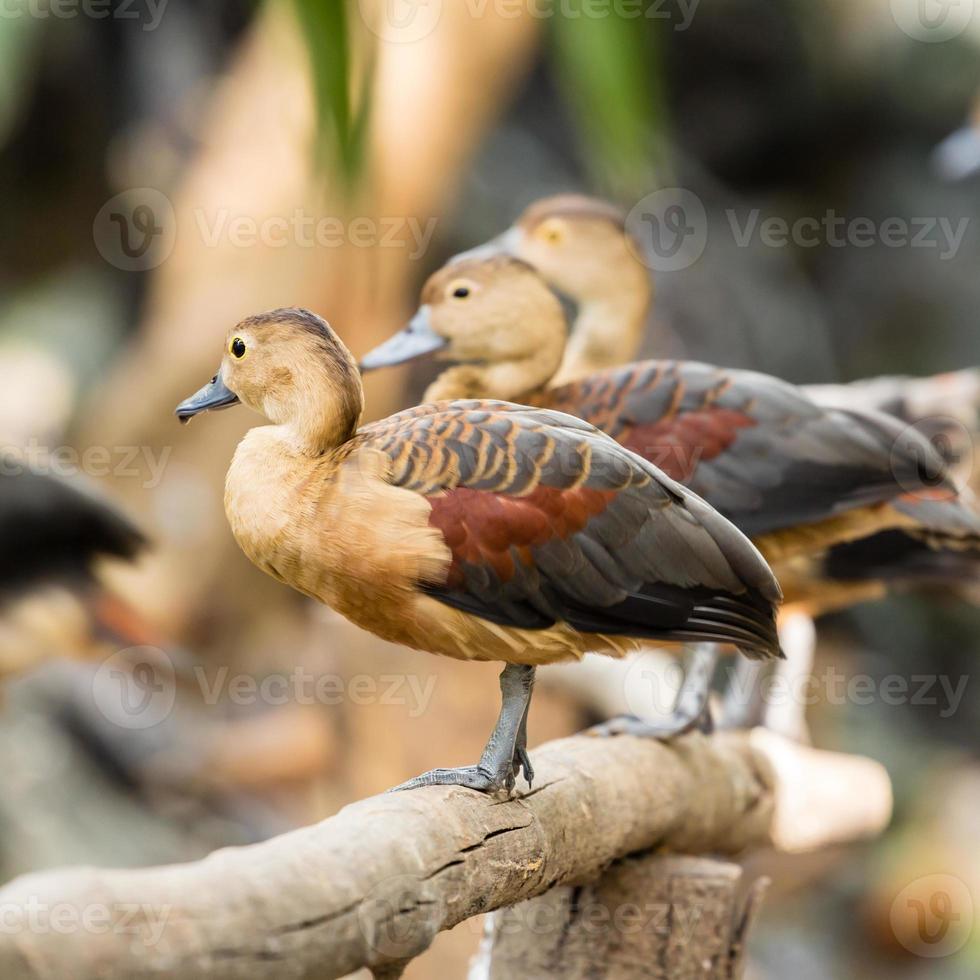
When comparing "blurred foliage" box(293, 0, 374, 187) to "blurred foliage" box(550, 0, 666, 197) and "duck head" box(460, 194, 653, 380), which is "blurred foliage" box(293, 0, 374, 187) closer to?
"blurred foliage" box(550, 0, 666, 197)

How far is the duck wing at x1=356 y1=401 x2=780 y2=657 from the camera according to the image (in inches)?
58.9

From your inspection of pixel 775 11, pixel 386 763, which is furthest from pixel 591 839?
pixel 775 11

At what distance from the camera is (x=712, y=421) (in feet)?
6.87

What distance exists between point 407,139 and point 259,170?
61cm

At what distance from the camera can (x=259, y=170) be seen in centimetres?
457

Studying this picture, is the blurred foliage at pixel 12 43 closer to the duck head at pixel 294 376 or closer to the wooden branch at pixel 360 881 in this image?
the duck head at pixel 294 376

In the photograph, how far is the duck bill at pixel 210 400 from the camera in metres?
1.50

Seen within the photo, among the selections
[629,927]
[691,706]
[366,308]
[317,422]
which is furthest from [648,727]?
[366,308]

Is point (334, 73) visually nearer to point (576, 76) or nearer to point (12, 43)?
point (576, 76)

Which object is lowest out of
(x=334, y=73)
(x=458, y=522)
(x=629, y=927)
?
(x=629, y=927)

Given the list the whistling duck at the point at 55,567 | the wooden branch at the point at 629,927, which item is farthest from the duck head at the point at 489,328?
the whistling duck at the point at 55,567

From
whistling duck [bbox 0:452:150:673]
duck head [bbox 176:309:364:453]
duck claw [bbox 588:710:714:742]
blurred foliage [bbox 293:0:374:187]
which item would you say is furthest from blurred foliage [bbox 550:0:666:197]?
whistling duck [bbox 0:452:150:673]

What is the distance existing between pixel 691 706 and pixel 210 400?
1.15 metres

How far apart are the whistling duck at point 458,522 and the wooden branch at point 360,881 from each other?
122 mm
